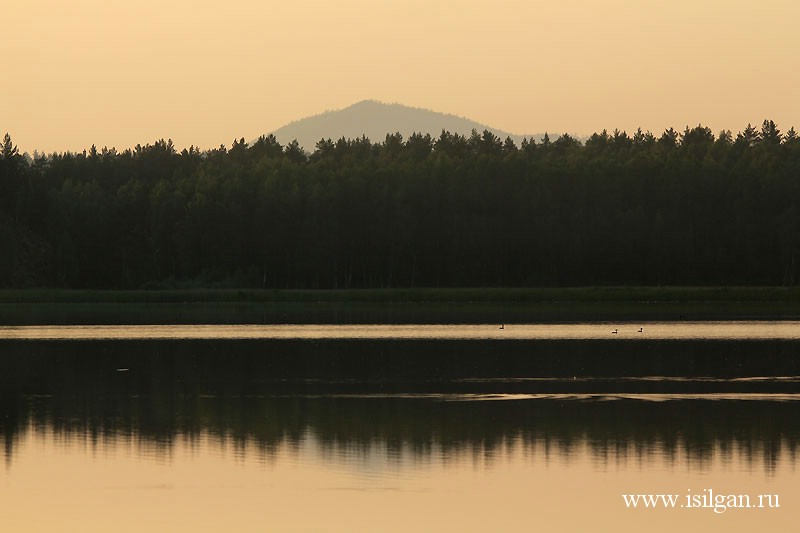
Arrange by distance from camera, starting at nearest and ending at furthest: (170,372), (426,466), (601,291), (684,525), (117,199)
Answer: (684,525)
(426,466)
(170,372)
(601,291)
(117,199)

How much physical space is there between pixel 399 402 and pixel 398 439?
7547 millimetres

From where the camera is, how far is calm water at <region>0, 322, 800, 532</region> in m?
22.9

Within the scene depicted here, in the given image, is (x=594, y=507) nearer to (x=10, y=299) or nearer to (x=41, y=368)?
(x=41, y=368)

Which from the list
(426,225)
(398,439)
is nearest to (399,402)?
(398,439)

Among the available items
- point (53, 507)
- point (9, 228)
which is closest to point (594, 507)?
point (53, 507)

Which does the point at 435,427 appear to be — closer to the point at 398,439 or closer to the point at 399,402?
the point at 398,439

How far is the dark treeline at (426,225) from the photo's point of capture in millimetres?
132125

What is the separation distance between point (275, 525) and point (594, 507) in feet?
17.0

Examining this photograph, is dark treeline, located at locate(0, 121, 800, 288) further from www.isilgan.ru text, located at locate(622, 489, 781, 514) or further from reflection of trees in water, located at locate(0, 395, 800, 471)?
www.isilgan.ru text, located at locate(622, 489, 781, 514)

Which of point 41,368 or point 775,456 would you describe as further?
point 41,368

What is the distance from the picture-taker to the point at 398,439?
3052cm

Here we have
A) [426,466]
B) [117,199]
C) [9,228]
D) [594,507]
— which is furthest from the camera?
[117,199]

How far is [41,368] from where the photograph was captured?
5119 cm

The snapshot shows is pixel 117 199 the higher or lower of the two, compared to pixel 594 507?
higher
